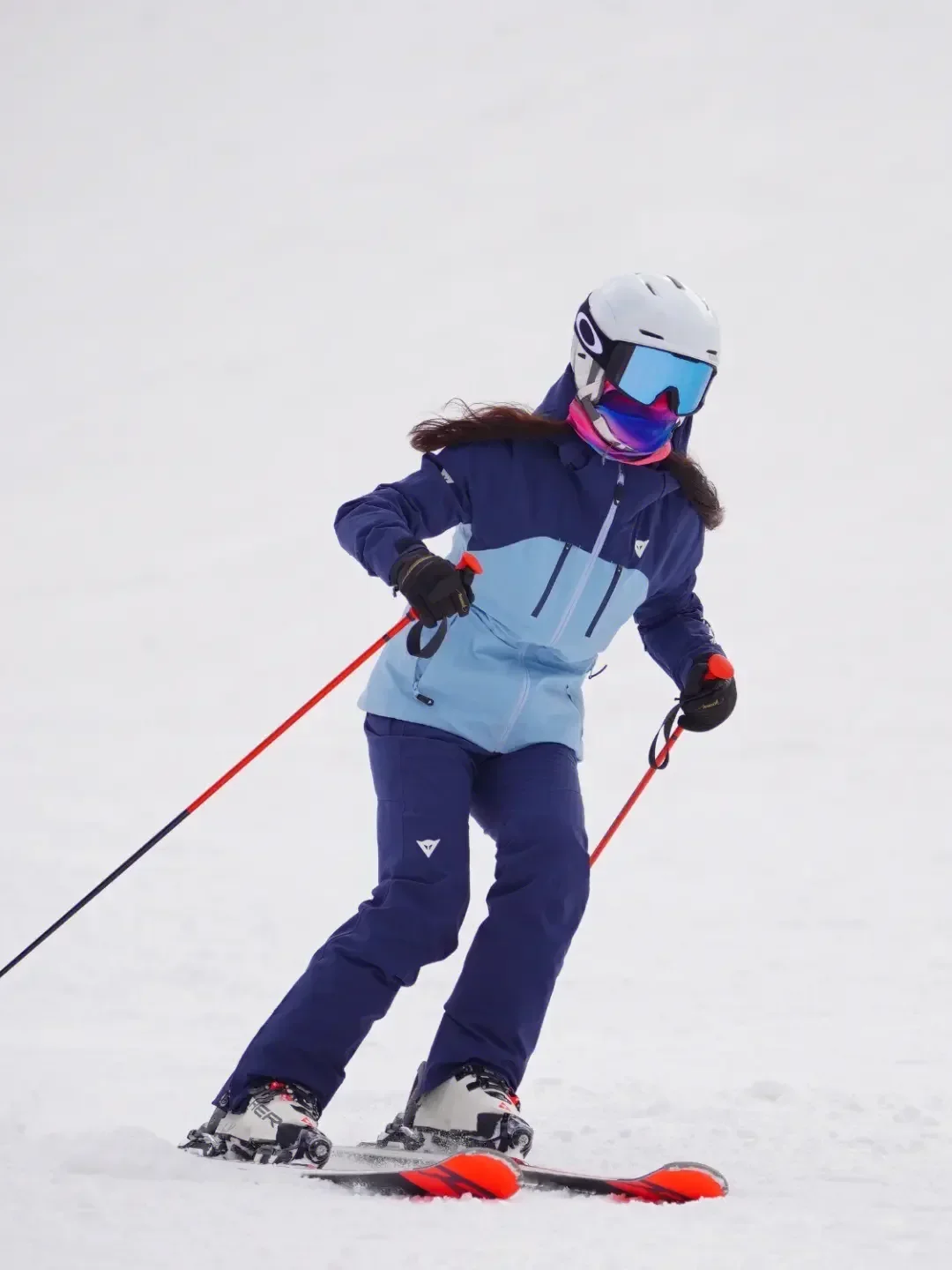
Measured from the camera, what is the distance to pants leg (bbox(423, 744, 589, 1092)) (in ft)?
9.87

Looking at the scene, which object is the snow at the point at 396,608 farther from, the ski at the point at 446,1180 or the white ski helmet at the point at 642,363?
the white ski helmet at the point at 642,363

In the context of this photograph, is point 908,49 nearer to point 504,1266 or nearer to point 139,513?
point 139,513

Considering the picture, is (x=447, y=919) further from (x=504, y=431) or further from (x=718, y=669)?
(x=504, y=431)

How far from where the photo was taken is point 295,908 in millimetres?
6805

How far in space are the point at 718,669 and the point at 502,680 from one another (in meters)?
0.55

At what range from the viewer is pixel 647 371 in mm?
3150

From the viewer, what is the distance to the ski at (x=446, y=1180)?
2.39 m

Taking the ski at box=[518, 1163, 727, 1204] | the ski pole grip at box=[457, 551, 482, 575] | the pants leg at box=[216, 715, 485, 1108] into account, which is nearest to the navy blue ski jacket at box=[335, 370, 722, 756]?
the pants leg at box=[216, 715, 485, 1108]

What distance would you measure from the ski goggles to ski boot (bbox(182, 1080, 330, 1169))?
1547 millimetres

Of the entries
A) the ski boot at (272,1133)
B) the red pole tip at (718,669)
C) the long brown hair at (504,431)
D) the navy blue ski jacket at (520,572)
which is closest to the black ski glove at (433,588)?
the navy blue ski jacket at (520,572)

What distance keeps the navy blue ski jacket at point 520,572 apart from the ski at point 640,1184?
909mm

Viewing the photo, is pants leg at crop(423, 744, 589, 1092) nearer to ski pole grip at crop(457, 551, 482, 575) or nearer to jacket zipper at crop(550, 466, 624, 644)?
jacket zipper at crop(550, 466, 624, 644)

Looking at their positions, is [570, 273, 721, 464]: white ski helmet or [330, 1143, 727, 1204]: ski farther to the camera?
[570, 273, 721, 464]: white ski helmet

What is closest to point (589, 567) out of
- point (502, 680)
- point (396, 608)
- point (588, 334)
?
point (502, 680)
